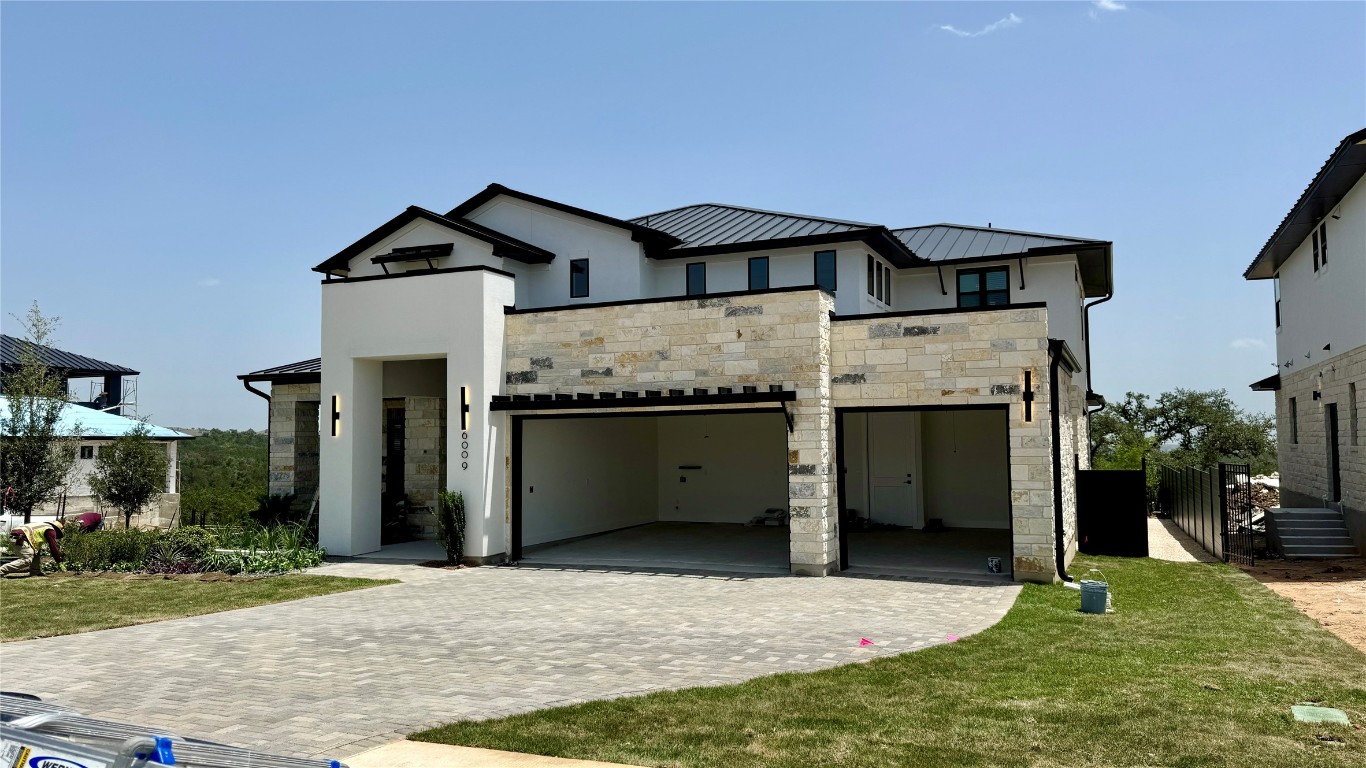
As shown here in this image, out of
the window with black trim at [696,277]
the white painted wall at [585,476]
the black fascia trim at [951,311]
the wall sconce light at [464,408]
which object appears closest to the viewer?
the black fascia trim at [951,311]

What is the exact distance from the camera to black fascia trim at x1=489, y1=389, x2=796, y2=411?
596 inches

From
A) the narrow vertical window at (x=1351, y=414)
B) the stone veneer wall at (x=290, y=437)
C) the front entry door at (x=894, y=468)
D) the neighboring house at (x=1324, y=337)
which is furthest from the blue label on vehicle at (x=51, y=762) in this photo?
the narrow vertical window at (x=1351, y=414)

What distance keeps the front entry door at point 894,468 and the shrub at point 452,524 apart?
9.80 meters

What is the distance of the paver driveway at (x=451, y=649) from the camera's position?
7.37 m

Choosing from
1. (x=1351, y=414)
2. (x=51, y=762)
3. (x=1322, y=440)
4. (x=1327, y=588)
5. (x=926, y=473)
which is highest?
(x=1351, y=414)

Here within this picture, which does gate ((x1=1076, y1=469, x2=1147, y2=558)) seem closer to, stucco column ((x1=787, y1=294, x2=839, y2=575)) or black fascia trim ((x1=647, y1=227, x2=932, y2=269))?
black fascia trim ((x1=647, y1=227, x2=932, y2=269))

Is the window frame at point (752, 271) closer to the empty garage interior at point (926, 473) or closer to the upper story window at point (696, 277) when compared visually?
the upper story window at point (696, 277)

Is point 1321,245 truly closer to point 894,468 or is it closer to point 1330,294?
point 1330,294

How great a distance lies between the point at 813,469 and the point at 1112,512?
720cm

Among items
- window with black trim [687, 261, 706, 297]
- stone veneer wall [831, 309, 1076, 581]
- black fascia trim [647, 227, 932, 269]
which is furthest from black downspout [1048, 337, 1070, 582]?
window with black trim [687, 261, 706, 297]

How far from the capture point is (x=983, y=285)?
21781 mm

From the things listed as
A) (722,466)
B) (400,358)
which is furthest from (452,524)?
(722,466)

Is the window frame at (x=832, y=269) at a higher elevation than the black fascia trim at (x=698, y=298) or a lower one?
higher

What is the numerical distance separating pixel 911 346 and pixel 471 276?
25.3ft
